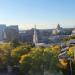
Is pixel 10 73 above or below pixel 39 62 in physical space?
below

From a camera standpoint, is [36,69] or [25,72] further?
[25,72]

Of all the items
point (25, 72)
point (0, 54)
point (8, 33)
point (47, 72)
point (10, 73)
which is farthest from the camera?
A: point (8, 33)

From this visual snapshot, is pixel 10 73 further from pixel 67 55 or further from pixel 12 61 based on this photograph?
pixel 67 55

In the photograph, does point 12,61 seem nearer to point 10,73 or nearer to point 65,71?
point 10,73

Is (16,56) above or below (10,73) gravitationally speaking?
above

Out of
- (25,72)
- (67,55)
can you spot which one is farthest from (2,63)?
(67,55)

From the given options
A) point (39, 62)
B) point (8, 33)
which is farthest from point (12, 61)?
point (8, 33)

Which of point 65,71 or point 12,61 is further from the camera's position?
point 12,61

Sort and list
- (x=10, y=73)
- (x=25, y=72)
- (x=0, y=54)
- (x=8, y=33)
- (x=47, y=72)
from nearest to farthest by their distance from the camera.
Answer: (x=47, y=72) < (x=25, y=72) < (x=10, y=73) < (x=0, y=54) < (x=8, y=33)

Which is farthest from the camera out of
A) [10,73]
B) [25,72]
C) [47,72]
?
[10,73]
